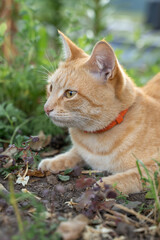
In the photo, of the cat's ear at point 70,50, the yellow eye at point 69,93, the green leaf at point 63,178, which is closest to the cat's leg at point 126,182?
the green leaf at point 63,178

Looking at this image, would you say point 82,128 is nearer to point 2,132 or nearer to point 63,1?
point 2,132

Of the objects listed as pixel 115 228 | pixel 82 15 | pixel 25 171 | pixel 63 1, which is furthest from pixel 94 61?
pixel 63 1

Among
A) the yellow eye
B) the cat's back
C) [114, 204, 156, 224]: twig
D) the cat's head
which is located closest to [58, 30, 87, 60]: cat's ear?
the cat's head

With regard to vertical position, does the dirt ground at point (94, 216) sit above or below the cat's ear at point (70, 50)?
below

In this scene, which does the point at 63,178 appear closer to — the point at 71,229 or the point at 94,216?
the point at 94,216

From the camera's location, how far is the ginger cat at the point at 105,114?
6.38 feet

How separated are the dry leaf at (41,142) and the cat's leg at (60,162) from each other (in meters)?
0.20

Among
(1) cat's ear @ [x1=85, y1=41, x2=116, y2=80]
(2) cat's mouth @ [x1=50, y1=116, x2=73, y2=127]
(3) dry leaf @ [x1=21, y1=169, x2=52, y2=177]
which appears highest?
(1) cat's ear @ [x1=85, y1=41, x2=116, y2=80]

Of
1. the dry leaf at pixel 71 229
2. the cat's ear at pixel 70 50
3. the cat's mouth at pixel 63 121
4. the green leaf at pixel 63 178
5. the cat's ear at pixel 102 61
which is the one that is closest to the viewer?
the dry leaf at pixel 71 229

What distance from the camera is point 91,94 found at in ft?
6.37

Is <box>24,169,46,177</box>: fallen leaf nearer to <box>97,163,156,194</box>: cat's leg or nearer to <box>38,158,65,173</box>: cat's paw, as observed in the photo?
<box>38,158,65,173</box>: cat's paw

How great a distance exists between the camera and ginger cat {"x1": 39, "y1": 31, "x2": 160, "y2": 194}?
1944mm

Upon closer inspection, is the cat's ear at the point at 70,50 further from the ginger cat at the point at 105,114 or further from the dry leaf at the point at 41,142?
the dry leaf at the point at 41,142

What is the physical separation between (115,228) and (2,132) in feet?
4.81
